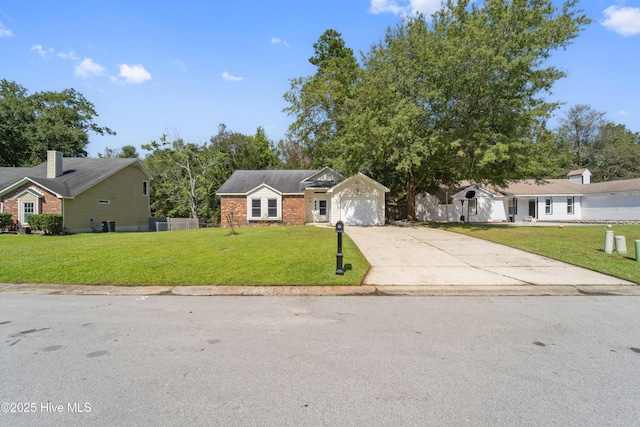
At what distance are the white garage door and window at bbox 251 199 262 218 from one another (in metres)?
6.68

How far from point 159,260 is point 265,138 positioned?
39144 mm

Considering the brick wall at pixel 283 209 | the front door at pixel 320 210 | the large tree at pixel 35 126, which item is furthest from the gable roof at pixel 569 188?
the large tree at pixel 35 126

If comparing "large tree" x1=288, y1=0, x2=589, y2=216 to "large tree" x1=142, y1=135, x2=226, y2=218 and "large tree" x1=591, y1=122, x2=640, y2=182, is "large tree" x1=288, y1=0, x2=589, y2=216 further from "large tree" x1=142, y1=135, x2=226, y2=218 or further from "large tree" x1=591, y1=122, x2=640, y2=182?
"large tree" x1=591, y1=122, x2=640, y2=182

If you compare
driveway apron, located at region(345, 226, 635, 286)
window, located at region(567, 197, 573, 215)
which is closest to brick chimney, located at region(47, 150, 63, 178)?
driveway apron, located at region(345, 226, 635, 286)

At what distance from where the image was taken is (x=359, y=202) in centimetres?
2317

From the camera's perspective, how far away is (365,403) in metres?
2.80

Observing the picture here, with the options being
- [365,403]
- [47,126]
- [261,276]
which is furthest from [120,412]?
[47,126]

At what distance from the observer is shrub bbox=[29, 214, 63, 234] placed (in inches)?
790

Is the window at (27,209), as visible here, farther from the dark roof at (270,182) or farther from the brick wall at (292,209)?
the brick wall at (292,209)

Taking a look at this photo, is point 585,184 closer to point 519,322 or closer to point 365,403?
point 519,322

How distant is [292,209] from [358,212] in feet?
17.7

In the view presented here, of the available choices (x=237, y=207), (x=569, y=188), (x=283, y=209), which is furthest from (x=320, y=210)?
(x=569, y=188)

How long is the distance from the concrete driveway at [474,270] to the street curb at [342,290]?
7cm

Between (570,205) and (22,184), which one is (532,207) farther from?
(22,184)
